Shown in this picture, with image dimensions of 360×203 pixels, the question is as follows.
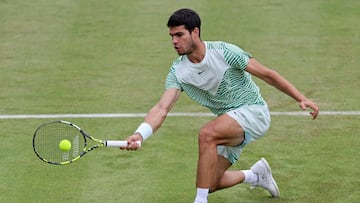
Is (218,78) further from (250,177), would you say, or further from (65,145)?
(65,145)

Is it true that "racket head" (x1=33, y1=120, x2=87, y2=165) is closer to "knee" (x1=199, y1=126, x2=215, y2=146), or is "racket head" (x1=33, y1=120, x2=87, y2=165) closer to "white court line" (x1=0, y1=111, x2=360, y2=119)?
"knee" (x1=199, y1=126, x2=215, y2=146)

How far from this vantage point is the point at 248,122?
10.3 m

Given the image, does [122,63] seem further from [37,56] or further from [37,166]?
[37,166]

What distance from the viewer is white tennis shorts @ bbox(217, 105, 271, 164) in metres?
A: 10.3

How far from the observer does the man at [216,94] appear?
10.0 metres

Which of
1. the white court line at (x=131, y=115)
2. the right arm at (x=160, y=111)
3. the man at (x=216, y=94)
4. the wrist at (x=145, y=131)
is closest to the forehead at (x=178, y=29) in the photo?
the man at (x=216, y=94)

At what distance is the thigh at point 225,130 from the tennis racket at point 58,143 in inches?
36.9

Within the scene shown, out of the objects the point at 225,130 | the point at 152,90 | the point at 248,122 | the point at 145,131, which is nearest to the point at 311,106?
the point at 248,122

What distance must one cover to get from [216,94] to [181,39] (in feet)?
2.20

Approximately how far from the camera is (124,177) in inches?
449

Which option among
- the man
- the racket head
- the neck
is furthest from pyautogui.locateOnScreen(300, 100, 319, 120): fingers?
the racket head

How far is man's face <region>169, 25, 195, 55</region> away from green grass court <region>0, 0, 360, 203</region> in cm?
158

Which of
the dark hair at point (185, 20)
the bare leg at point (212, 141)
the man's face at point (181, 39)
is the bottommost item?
the bare leg at point (212, 141)

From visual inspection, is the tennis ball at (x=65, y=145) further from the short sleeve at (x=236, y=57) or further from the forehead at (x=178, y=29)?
the short sleeve at (x=236, y=57)
